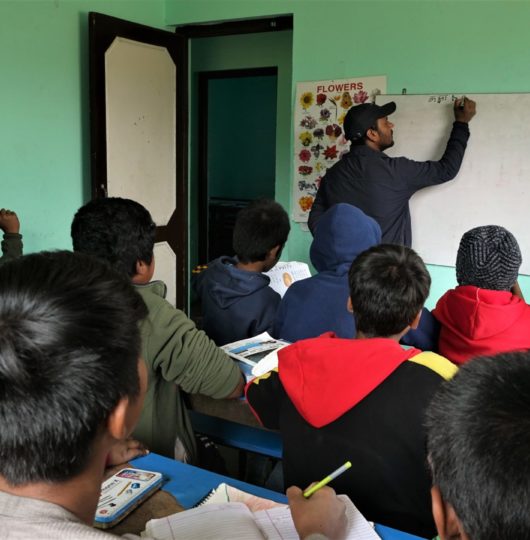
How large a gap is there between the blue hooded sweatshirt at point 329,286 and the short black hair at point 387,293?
0.42 metres

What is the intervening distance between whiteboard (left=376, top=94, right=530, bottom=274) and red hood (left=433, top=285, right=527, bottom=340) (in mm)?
1683

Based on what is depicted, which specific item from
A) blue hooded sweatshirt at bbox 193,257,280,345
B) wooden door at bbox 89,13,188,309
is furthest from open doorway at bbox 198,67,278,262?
blue hooded sweatshirt at bbox 193,257,280,345

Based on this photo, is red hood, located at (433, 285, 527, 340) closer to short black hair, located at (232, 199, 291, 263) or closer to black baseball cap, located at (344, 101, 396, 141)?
short black hair, located at (232, 199, 291, 263)

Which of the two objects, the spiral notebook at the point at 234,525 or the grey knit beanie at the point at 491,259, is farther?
the grey knit beanie at the point at 491,259

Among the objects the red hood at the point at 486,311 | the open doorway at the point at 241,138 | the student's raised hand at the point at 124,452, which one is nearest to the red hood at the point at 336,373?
the student's raised hand at the point at 124,452

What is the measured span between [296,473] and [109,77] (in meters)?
3.20

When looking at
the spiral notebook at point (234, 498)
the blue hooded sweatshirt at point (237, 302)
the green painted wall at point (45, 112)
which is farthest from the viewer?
the green painted wall at point (45, 112)

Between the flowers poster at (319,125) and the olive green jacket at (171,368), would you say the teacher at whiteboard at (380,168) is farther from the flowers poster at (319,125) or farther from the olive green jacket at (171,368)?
the olive green jacket at (171,368)

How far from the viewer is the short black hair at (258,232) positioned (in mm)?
2238

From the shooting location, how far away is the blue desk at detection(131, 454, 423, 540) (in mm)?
1177

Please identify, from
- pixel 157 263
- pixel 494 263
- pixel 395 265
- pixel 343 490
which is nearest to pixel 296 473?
pixel 343 490

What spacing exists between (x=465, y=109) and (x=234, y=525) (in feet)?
9.35

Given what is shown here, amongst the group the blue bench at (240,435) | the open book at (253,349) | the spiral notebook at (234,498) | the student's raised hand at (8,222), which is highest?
the student's raised hand at (8,222)

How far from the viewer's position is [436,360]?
46.3 inches
